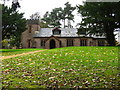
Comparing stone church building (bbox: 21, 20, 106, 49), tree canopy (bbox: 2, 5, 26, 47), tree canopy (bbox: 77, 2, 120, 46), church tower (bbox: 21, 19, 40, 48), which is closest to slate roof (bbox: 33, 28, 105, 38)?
stone church building (bbox: 21, 20, 106, 49)

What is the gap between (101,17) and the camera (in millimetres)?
22172

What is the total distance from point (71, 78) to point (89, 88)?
1399mm

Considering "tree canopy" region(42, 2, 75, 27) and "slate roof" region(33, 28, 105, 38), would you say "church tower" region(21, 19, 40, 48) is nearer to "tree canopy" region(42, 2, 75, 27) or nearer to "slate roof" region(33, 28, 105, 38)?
"slate roof" region(33, 28, 105, 38)

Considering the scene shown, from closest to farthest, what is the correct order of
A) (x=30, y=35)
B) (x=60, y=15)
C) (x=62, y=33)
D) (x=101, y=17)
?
(x=101, y=17), (x=62, y=33), (x=30, y=35), (x=60, y=15)

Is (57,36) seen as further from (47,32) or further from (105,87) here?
(105,87)

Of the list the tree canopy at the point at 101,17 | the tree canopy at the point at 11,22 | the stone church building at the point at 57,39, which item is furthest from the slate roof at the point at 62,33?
the tree canopy at the point at 101,17

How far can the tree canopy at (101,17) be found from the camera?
72.0ft

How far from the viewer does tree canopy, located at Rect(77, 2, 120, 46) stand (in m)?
21.9

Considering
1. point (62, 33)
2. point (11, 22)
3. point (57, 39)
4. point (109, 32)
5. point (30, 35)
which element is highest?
point (11, 22)

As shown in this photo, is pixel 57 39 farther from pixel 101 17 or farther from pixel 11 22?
pixel 101 17

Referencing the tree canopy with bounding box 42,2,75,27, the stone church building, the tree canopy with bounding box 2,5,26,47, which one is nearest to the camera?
the tree canopy with bounding box 2,5,26,47

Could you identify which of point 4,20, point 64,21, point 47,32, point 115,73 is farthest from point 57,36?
point 115,73

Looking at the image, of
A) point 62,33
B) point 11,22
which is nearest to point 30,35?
point 62,33

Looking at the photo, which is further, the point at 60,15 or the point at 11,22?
the point at 60,15
